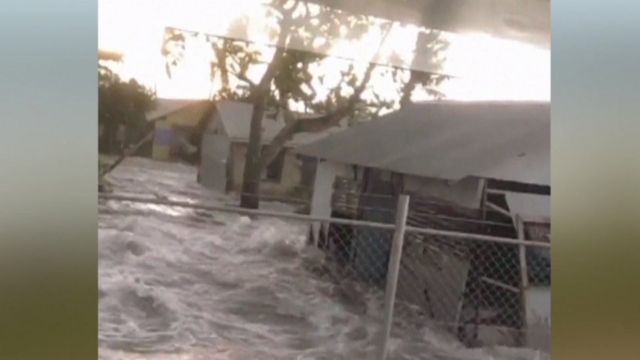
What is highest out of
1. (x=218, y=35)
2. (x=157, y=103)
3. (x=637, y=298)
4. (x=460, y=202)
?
(x=218, y=35)

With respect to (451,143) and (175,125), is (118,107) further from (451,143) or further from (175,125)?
(451,143)

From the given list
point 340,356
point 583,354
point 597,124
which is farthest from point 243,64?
point 583,354

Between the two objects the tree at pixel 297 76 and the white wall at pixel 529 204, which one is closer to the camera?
the tree at pixel 297 76

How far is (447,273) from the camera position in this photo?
1709mm

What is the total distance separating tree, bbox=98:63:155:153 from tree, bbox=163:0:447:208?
77mm

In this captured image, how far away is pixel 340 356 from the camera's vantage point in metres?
1.72

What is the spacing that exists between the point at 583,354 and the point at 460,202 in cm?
40

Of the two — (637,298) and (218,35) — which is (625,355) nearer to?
(637,298)

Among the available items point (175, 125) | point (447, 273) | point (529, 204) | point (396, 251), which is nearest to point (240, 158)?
point (175, 125)

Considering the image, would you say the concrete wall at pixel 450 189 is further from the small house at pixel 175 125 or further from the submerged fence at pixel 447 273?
the small house at pixel 175 125

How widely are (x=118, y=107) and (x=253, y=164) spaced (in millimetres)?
259

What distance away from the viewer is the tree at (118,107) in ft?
4.91

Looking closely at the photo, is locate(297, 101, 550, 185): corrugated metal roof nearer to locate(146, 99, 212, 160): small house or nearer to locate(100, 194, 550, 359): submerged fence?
locate(100, 194, 550, 359): submerged fence

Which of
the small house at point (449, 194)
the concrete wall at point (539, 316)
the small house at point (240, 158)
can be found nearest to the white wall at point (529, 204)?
the small house at point (449, 194)
